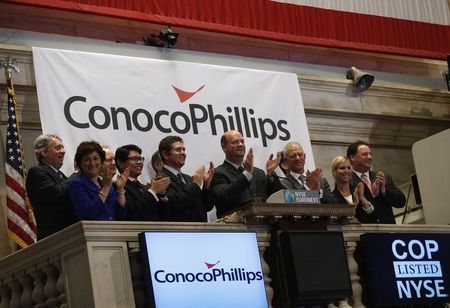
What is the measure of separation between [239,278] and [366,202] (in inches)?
89.0

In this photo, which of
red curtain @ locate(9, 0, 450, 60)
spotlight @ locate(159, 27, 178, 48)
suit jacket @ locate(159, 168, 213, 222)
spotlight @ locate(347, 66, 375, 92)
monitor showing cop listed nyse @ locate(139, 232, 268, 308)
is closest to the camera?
monitor showing cop listed nyse @ locate(139, 232, 268, 308)

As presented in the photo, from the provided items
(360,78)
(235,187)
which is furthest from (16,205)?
(360,78)

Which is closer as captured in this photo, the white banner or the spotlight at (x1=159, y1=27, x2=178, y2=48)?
the white banner

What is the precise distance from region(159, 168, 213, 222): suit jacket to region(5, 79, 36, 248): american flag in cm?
169

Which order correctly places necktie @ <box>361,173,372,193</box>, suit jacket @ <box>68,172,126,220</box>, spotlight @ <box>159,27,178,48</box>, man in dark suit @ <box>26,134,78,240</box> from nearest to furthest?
suit jacket @ <box>68,172,126,220</box> → man in dark suit @ <box>26,134,78,240</box> → necktie @ <box>361,173,372,193</box> → spotlight @ <box>159,27,178,48</box>

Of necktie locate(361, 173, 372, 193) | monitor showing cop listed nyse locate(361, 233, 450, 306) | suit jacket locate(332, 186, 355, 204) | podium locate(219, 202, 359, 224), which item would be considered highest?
necktie locate(361, 173, 372, 193)

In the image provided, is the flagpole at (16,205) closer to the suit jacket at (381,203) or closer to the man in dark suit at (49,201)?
the man in dark suit at (49,201)

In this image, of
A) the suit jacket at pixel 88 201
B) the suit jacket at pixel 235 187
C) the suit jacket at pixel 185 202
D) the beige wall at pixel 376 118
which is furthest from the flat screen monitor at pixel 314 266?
the beige wall at pixel 376 118

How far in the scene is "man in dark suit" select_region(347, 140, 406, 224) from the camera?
9859 millimetres

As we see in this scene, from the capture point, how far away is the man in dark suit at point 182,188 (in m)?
8.53

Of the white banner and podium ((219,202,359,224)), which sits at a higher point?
the white banner

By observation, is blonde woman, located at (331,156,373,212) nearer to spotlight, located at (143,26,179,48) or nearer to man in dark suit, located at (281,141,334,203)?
man in dark suit, located at (281,141,334,203)

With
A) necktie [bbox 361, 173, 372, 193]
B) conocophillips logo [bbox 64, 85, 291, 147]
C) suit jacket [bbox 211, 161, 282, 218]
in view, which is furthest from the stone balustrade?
conocophillips logo [bbox 64, 85, 291, 147]

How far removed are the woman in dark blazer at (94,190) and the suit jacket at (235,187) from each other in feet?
3.18
